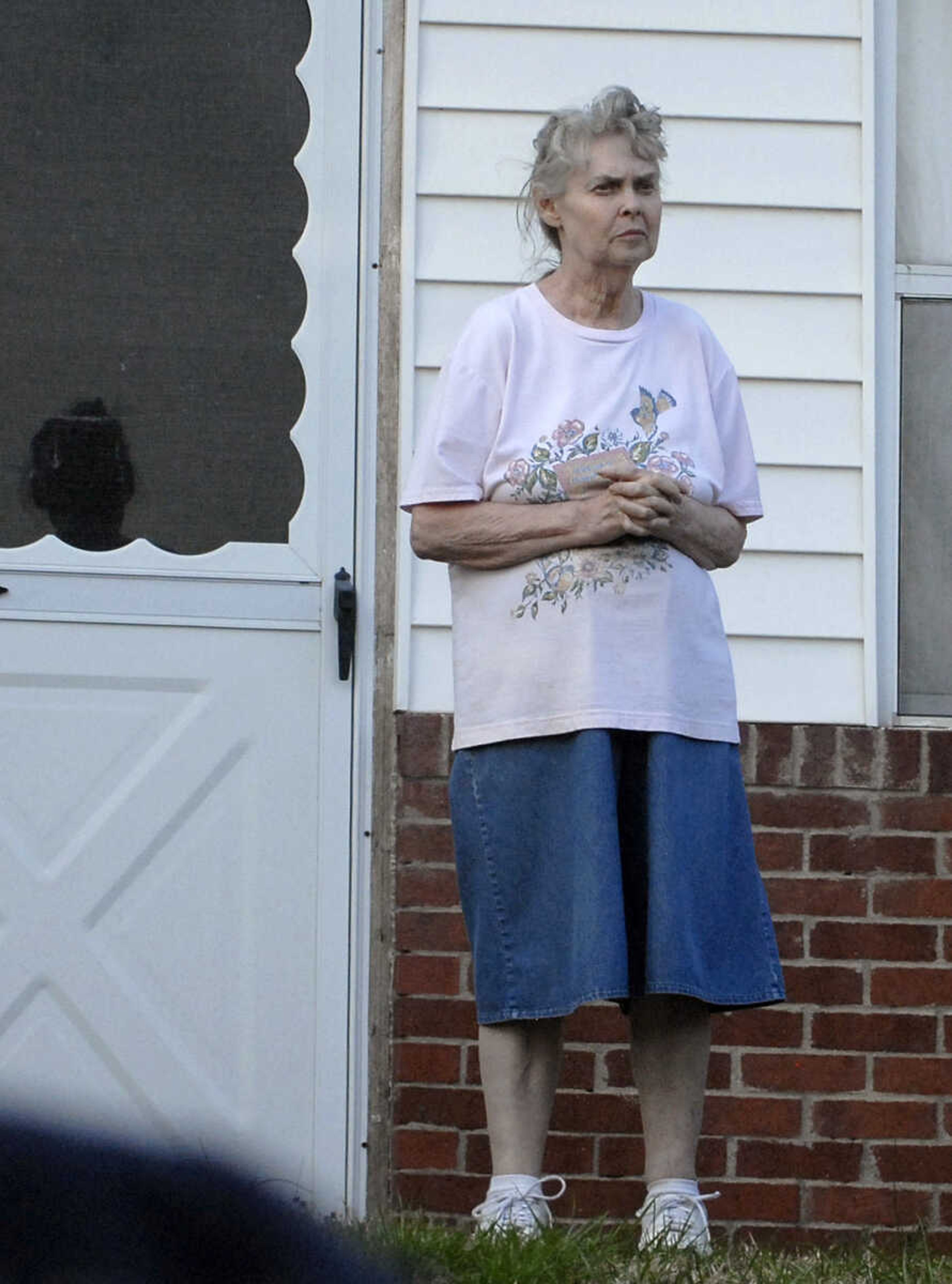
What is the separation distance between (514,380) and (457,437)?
0.13 metres

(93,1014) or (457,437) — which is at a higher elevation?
(457,437)

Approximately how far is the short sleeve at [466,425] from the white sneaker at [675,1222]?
1.12m

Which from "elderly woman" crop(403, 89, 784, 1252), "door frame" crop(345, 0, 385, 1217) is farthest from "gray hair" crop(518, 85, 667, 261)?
"door frame" crop(345, 0, 385, 1217)

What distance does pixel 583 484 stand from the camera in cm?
298

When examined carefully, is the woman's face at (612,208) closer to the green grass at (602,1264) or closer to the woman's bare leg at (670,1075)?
the woman's bare leg at (670,1075)

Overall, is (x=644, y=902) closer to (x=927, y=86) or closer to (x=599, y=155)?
(x=599, y=155)

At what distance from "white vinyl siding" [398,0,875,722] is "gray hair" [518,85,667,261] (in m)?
1.28

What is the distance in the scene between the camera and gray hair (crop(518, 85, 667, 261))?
3.09 metres

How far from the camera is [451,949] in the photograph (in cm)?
428

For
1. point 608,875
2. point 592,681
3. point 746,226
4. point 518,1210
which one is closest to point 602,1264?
point 518,1210

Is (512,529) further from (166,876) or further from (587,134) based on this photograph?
(166,876)

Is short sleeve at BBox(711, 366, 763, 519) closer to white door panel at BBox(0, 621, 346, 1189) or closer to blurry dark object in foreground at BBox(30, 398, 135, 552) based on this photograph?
white door panel at BBox(0, 621, 346, 1189)

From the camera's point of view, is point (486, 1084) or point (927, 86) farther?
point (927, 86)

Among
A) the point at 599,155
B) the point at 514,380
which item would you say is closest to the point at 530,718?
the point at 514,380
